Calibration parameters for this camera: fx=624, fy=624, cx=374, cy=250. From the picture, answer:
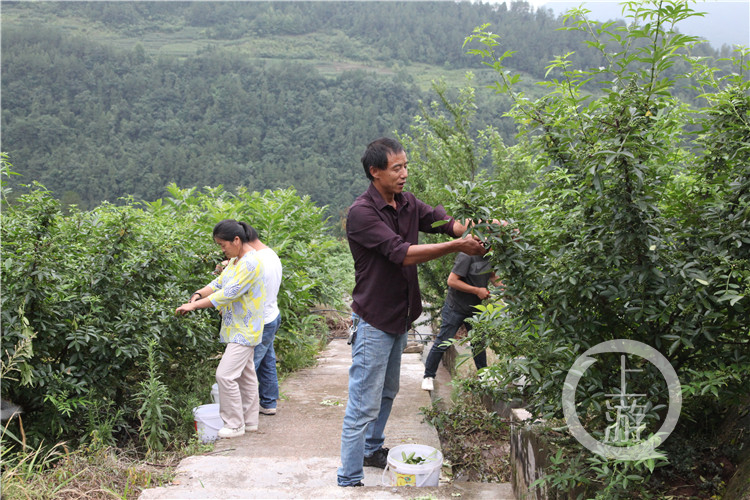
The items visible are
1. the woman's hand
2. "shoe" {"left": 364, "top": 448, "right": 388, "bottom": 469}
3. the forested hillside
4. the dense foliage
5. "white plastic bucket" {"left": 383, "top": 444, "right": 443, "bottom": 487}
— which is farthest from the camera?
the forested hillside

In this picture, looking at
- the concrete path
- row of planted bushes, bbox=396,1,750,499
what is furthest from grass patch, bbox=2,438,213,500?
row of planted bushes, bbox=396,1,750,499

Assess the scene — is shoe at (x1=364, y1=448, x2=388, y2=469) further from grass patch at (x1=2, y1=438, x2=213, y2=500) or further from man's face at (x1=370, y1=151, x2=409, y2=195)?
man's face at (x1=370, y1=151, x2=409, y2=195)

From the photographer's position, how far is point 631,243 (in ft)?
8.15

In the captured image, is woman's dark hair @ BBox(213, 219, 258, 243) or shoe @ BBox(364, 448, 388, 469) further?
woman's dark hair @ BBox(213, 219, 258, 243)

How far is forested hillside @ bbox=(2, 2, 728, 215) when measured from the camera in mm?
43250

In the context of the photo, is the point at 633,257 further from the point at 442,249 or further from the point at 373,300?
the point at 373,300

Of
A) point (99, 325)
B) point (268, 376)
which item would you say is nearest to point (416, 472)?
point (268, 376)

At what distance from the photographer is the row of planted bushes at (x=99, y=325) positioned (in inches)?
182

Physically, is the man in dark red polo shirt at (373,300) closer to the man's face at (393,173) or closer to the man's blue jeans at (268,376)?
the man's face at (393,173)

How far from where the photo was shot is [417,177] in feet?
28.8

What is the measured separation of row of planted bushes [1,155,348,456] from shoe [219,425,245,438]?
1.29 ft

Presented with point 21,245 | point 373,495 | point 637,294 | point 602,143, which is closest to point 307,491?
point 373,495

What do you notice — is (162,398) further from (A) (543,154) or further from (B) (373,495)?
(A) (543,154)

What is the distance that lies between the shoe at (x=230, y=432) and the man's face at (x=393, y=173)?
8.62 ft
